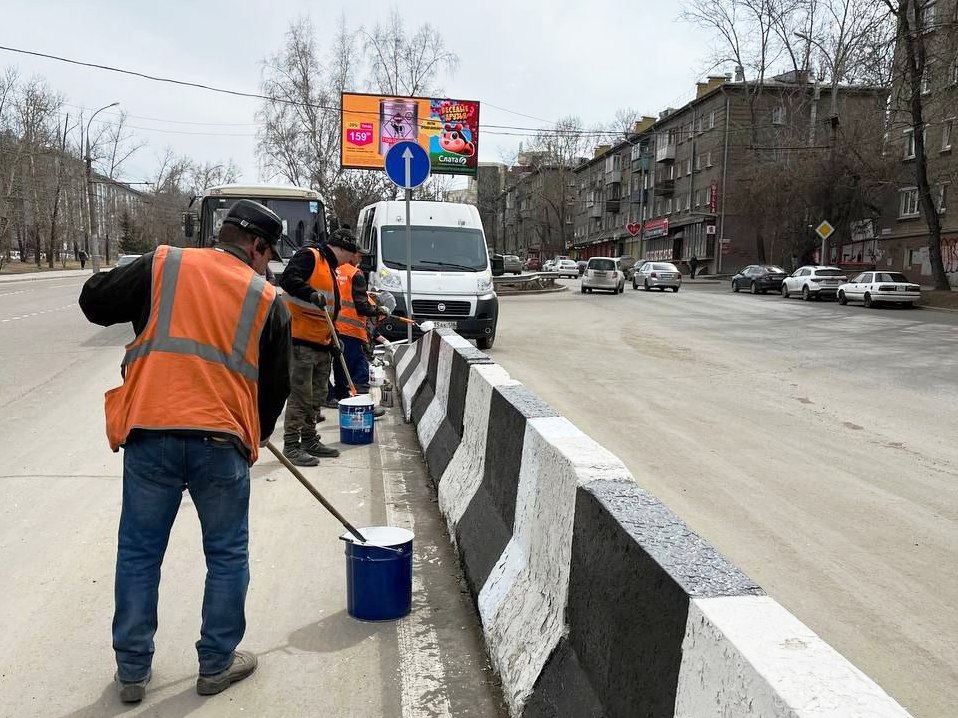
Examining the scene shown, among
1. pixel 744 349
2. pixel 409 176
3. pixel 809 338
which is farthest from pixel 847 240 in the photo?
pixel 409 176

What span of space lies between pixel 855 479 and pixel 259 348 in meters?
4.80

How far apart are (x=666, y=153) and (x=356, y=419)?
62554 mm

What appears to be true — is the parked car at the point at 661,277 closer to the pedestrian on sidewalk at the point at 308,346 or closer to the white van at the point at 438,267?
the white van at the point at 438,267

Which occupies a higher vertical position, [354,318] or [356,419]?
[354,318]

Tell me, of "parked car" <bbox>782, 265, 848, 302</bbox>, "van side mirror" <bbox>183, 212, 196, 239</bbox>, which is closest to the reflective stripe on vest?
"van side mirror" <bbox>183, 212, 196, 239</bbox>

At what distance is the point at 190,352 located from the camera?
2879 millimetres

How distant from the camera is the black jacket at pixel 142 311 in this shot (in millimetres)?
2891

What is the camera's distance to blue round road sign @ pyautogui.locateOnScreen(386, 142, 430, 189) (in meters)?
10.4

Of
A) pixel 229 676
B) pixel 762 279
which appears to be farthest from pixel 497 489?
pixel 762 279

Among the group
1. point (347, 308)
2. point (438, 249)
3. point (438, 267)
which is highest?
point (438, 249)

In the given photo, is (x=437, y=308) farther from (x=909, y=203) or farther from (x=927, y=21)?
(x=909, y=203)

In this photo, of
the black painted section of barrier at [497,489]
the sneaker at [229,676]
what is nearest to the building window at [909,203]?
the black painted section of barrier at [497,489]

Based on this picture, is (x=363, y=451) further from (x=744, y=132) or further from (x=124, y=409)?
(x=744, y=132)

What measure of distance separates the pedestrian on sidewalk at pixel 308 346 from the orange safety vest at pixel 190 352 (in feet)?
11.2
